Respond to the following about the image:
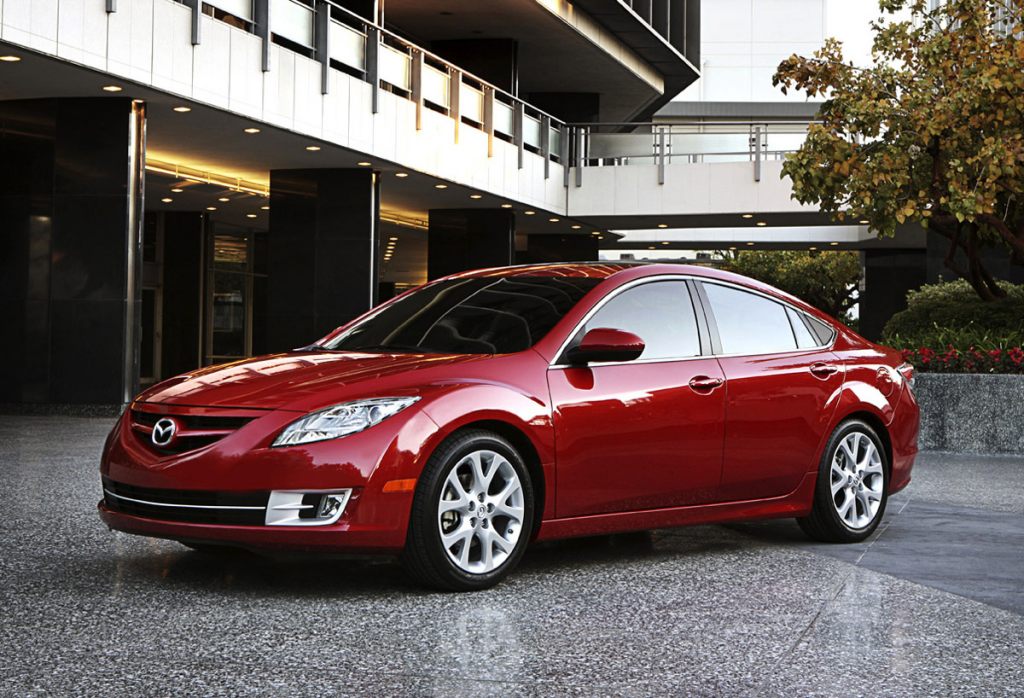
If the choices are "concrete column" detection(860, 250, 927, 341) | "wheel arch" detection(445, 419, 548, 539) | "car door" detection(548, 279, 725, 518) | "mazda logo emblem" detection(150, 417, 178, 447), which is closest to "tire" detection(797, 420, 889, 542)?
"car door" detection(548, 279, 725, 518)

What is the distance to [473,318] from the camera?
690 cm

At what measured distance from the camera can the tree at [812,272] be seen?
66375 millimetres

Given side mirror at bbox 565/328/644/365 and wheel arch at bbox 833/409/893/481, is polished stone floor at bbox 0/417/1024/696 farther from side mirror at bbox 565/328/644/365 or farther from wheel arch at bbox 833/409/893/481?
side mirror at bbox 565/328/644/365

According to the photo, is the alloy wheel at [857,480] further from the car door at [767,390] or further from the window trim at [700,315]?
the window trim at [700,315]

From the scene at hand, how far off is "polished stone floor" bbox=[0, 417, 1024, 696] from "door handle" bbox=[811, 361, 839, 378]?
942 mm

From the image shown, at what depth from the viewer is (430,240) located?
32.5 m

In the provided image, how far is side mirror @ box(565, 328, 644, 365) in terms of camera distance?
642 centimetres

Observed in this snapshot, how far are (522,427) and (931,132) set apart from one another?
11.1 meters

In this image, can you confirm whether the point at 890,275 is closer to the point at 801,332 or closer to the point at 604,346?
the point at 801,332

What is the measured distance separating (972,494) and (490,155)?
722 inches

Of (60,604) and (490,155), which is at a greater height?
(490,155)

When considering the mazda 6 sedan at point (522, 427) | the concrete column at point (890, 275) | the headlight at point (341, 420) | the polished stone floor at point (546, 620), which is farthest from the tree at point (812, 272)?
the headlight at point (341, 420)

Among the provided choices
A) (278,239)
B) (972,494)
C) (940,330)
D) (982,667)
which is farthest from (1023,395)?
(278,239)

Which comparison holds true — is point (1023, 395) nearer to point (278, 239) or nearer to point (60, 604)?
point (60, 604)
